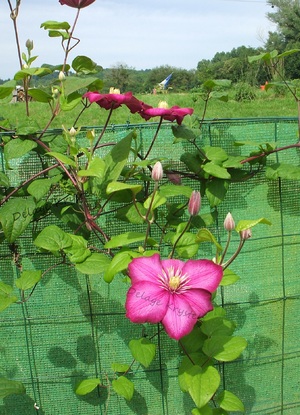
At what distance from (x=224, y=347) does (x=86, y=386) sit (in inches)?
14.4

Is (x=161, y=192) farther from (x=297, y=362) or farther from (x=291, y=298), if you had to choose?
(x=297, y=362)

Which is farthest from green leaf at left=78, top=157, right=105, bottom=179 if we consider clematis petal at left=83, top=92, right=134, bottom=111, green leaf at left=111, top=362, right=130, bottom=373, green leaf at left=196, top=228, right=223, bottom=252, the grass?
the grass

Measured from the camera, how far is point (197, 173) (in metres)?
1.12

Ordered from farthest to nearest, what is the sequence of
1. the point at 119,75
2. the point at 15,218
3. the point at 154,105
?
the point at 119,75 < the point at 154,105 < the point at 15,218

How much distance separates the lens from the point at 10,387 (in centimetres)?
109

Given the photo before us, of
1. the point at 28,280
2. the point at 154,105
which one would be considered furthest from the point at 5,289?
the point at 154,105

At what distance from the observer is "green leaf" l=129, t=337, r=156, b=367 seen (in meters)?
1.00

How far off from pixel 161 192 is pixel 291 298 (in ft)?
1.68

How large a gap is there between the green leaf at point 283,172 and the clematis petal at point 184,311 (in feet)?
1.53

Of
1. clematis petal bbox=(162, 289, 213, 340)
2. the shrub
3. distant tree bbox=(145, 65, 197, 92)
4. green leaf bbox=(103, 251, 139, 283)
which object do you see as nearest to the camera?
clematis petal bbox=(162, 289, 213, 340)

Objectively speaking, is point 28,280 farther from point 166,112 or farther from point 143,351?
point 166,112

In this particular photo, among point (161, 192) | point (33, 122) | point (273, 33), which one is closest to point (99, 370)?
point (161, 192)

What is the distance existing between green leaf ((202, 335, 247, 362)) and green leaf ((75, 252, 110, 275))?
247mm

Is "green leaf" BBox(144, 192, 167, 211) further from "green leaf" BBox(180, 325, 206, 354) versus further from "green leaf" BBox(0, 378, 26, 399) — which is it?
"green leaf" BBox(0, 378, 26, 399)
